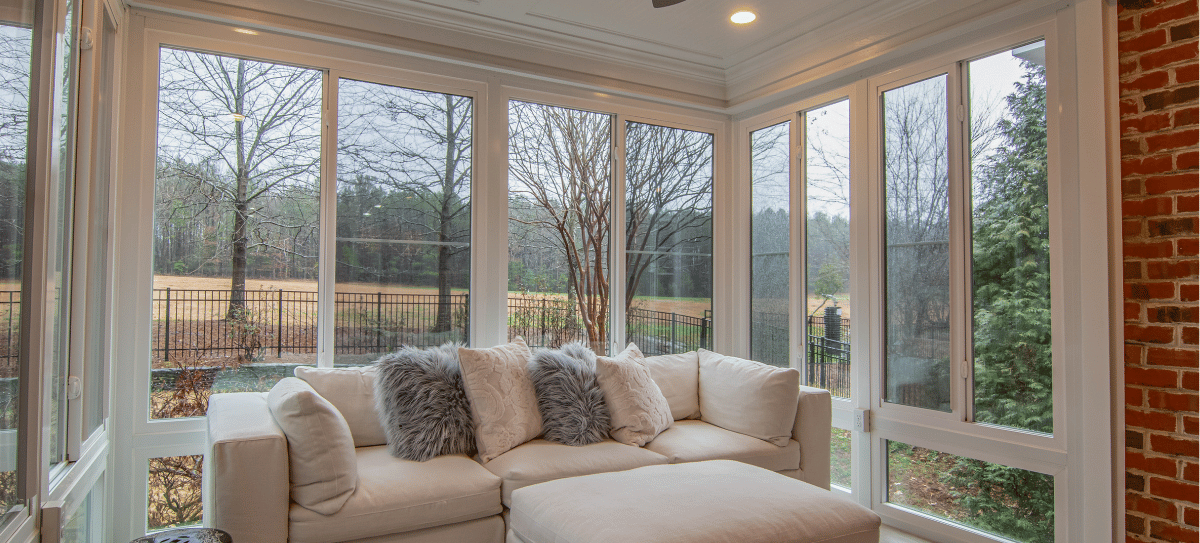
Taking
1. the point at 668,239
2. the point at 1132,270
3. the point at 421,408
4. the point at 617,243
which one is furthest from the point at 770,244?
the point at 421,408

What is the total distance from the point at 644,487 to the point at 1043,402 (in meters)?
1.75

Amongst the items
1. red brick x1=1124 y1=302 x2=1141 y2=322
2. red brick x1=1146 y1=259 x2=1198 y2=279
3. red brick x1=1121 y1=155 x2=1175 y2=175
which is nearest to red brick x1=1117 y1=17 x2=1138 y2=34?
red brick x1=1121 y1=155 x2=1175 y2=175

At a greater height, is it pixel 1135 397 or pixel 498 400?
pixel 1135 397

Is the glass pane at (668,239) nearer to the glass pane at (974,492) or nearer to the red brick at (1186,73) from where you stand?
the glass pane at (974,492)

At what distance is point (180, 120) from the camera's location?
2.99 meters

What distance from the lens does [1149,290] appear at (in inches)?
93.8

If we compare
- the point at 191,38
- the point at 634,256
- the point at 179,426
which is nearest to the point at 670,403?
the point at 634,256

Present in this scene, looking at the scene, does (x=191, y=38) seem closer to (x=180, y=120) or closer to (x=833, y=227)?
(x=180, y=120)

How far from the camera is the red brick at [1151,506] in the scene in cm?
231

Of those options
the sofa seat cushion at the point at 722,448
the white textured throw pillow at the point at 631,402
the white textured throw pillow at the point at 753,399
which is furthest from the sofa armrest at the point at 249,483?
the white textured throw pillow at the point at 753,399

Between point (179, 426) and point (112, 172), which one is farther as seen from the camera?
point (179, 426)

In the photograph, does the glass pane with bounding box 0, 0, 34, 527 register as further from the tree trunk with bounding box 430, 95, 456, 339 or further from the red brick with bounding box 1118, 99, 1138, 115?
the red brick with bounding box 1118, 99, 1138, 115

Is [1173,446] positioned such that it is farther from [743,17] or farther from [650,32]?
[650,32]

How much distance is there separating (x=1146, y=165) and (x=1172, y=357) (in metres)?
0.69
